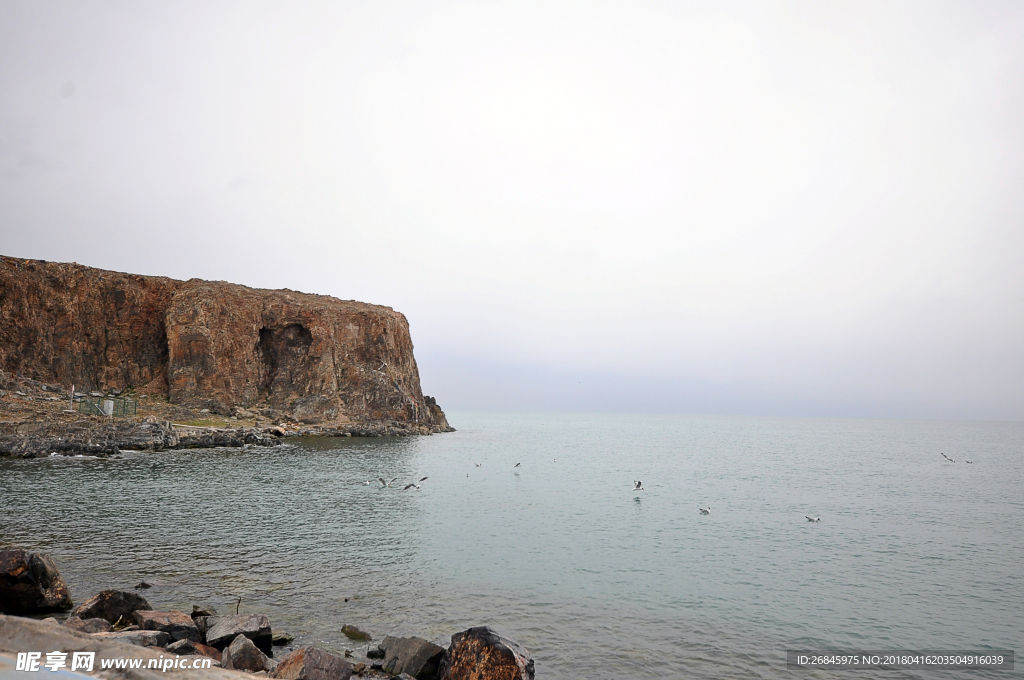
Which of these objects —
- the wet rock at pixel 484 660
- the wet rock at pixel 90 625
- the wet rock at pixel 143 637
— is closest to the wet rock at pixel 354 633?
the wet rock at pixel 484 660

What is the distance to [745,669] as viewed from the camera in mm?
11148

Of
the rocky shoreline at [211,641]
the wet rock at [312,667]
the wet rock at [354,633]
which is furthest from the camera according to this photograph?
the wet rock at [354,633]

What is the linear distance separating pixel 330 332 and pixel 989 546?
254 ft

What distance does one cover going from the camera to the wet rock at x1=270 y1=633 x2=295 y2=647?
1110cm

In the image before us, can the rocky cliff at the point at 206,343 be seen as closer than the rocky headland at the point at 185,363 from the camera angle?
No

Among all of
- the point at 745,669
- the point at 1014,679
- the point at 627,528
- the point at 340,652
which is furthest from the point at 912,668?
the point at 627,528

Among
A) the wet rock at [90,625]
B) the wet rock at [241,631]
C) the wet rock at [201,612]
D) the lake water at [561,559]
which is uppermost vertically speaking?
the wet rock at [90,625]

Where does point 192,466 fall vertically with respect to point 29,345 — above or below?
below

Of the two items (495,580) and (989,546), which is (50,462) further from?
(989,546)

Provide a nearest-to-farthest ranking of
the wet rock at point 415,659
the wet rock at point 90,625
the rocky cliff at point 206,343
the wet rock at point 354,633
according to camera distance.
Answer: the wet rock at point 90,625, the wet rock at point 415,659, the wet rock at point 354,633, the rocky cliff at point 206,343

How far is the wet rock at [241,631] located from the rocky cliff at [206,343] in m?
66.6

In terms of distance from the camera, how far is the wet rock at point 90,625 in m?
9.60

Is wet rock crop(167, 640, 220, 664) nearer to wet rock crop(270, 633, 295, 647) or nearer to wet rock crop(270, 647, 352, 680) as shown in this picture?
wet rock crop(270, 647, 352, 680)

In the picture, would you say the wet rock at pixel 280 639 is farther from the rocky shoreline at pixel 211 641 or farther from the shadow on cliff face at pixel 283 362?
the shadow on cliff face at pixel 283 362
